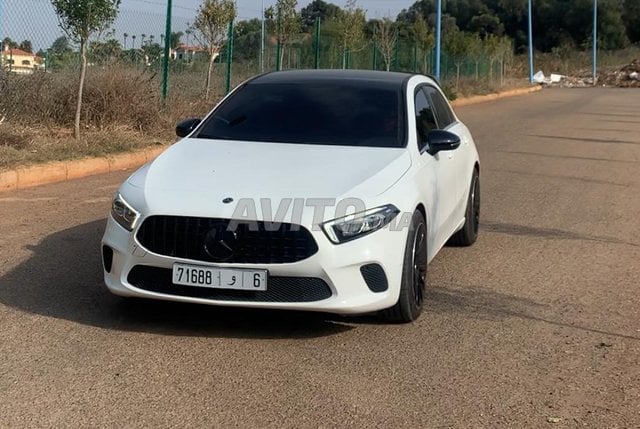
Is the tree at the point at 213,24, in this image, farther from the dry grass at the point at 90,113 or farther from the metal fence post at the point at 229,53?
the dry grass at the point at 90,113

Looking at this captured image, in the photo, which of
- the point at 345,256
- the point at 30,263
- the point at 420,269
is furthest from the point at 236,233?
the point at 30,263

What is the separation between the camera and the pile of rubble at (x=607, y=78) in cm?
6183

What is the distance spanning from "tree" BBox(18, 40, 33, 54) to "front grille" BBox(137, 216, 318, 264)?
8.89 m

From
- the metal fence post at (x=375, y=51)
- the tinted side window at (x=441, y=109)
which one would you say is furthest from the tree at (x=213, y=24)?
the metal fence post at (x=375, y=51)

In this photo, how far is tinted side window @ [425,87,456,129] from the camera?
21.8 feet

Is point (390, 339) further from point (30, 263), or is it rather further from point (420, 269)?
point (30, 263)

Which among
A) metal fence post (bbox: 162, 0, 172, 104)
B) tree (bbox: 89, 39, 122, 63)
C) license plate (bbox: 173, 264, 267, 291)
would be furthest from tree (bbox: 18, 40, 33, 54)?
license plate (bbox: 173, 264, 267, 291)

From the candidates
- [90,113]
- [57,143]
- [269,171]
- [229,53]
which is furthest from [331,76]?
[229,53]

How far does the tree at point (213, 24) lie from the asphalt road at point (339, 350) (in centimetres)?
950

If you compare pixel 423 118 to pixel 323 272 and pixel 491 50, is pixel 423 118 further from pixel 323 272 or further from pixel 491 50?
pixel 491 50

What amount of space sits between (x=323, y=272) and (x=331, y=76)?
2.37 metres

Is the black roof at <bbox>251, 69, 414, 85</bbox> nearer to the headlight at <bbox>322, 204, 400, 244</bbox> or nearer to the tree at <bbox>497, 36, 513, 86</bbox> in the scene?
the headlight at <bbox>322, 204, 400, 244</bbox>

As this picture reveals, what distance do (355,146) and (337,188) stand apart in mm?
889

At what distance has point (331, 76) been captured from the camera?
6.37 m
